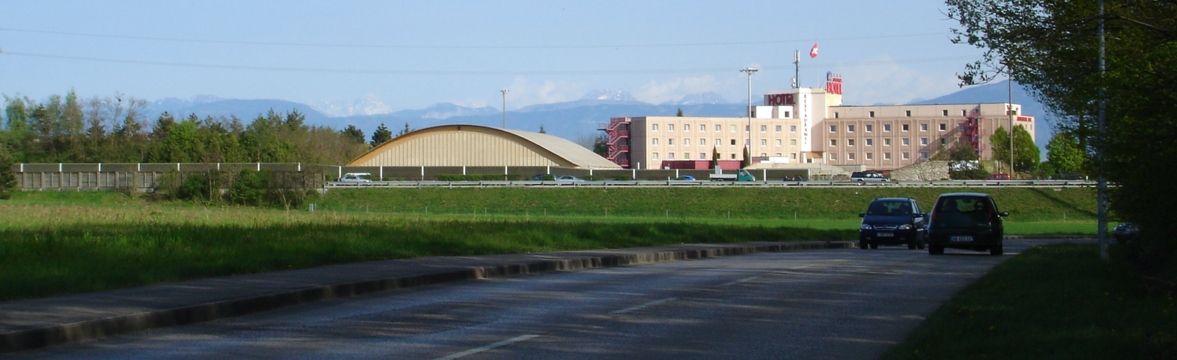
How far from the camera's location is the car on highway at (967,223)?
33.4 m

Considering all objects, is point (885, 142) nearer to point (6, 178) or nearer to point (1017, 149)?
point (1017, 149)

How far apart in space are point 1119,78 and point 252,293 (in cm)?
1083

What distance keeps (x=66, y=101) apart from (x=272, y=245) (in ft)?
338

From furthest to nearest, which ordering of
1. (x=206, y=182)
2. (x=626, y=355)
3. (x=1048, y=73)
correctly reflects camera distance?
1. (x=206, y=182)
2. (x=1048, y=73)
3. (x=626, y=355)

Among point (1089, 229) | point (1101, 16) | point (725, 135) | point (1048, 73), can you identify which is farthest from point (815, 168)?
point (1101, 16)

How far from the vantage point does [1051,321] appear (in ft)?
44.3

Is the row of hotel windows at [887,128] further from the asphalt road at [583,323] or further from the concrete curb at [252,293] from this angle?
the asphalt road at [583,323]

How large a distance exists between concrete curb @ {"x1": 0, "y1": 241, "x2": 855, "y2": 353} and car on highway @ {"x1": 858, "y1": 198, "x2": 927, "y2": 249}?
42.1 ft

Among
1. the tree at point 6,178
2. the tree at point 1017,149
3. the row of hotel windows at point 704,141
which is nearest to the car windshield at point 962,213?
the tree at point 6,178

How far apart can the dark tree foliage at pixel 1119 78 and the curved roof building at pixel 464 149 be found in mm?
103784

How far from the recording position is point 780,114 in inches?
6255

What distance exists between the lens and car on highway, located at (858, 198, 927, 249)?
1582 inches

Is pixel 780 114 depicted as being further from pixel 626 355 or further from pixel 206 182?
pixel 626 355

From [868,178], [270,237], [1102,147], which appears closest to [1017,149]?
[868,178]
